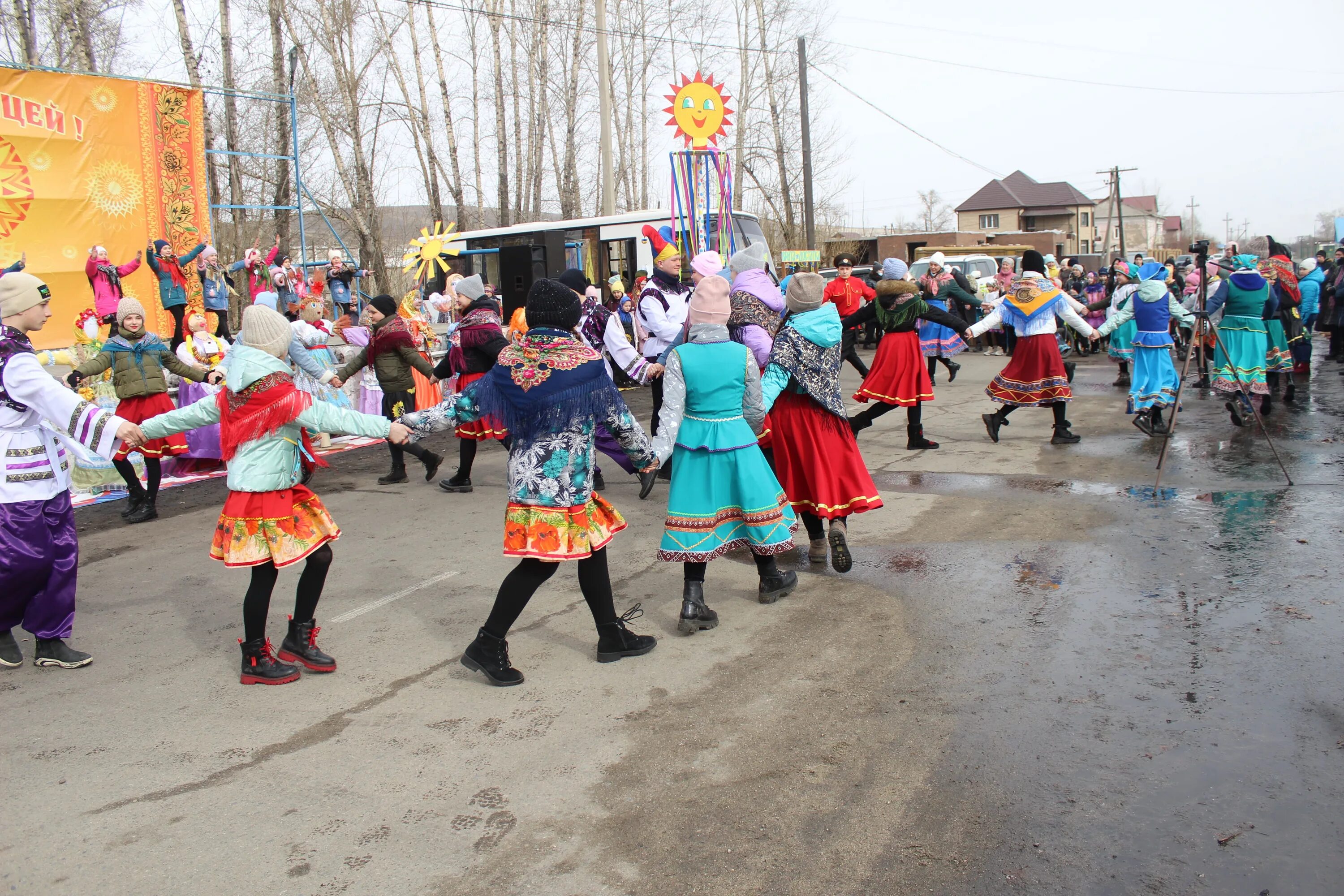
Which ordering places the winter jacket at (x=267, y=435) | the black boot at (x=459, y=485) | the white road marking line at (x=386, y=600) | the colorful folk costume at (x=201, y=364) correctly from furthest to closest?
1. the colorful folk costume at (x=201, y=364)
2. the black boot at (x=459, y=485)
3. the white road marking line at (x=386, y=600)
4. the winter jacket at (x=267, y=435)

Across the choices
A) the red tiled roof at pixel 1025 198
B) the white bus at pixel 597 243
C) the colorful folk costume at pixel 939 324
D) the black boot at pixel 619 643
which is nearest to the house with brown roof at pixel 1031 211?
the red tiled roof at pixel 1025 198

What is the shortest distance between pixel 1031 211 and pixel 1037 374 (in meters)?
78.0

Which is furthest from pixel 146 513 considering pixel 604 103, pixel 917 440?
pixel 604 103

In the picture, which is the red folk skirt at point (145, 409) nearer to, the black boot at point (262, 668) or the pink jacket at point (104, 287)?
the black boot at point (262, 668)

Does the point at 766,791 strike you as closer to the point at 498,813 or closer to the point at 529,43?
the point at 498,813

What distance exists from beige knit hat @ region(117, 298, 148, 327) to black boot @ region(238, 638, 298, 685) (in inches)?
171

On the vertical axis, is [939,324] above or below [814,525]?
above

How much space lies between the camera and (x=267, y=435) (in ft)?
14.3

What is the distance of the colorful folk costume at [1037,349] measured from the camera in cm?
962

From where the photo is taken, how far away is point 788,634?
16.5 feet

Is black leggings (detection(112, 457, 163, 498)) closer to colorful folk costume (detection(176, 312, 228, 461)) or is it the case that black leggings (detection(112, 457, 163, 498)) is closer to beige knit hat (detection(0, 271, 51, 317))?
colorful folk costume (detection(176, 312, 228, 461))

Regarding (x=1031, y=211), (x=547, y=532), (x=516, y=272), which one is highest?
(x=1031, y=211)

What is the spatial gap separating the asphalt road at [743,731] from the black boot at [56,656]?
5cm

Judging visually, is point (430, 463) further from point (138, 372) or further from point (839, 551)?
point (839, 551)
